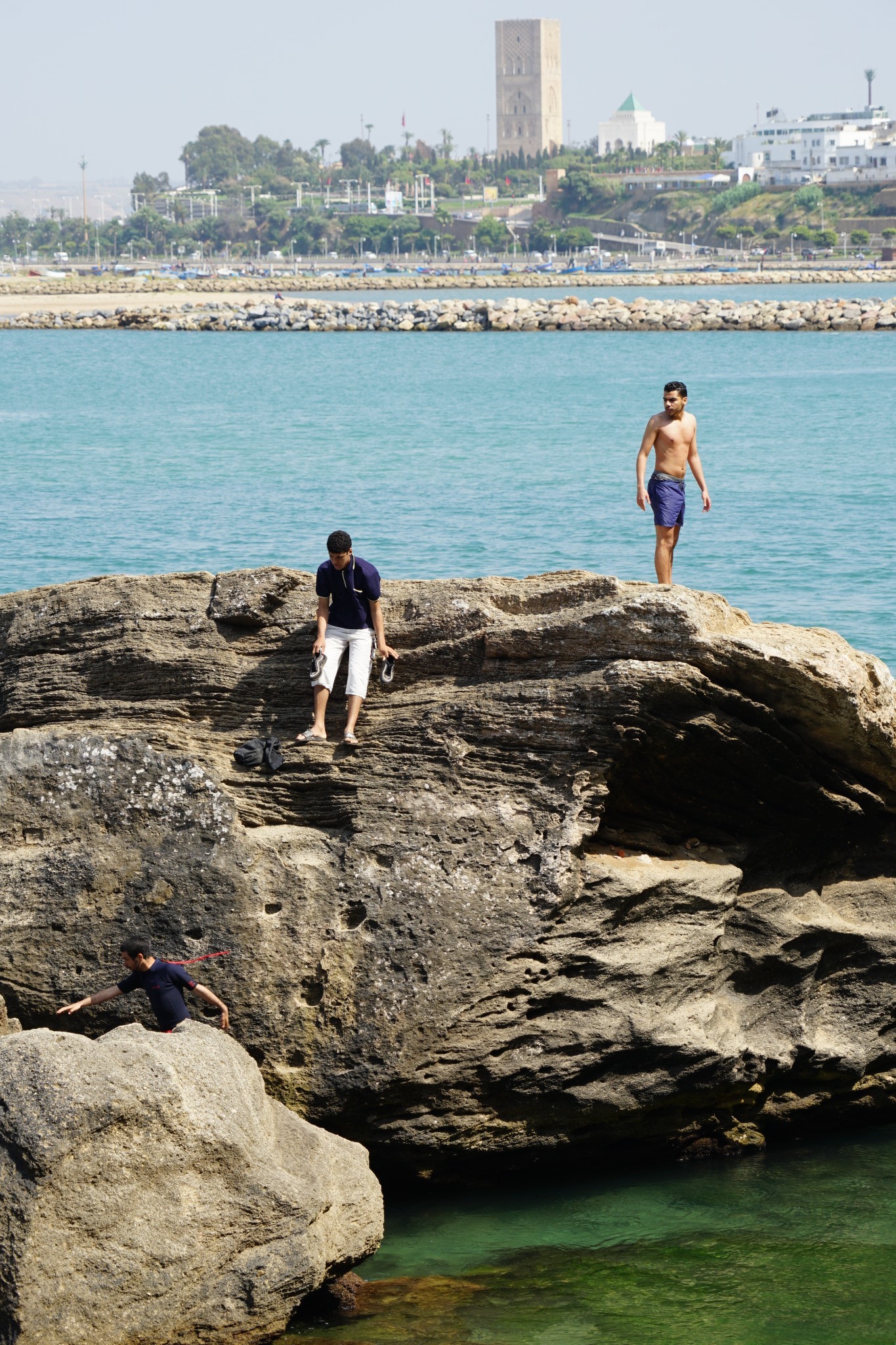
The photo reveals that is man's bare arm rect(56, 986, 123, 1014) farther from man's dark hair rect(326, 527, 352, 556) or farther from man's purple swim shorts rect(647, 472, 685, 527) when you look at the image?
man's purple swim shorts rect(647, 472, 685, 527)

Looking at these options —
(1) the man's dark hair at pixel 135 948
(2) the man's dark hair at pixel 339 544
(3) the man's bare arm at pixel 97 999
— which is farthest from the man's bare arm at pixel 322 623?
(3) the man's bare arm at pixel 97 999

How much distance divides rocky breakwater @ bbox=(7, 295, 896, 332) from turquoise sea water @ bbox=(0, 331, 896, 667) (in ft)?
34.3

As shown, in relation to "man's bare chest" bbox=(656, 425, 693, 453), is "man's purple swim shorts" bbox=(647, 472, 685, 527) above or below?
below

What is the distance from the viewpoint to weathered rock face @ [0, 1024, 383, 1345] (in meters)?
8.08

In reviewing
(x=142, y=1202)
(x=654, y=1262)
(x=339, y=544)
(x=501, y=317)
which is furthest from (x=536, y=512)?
(x=501, y=317)

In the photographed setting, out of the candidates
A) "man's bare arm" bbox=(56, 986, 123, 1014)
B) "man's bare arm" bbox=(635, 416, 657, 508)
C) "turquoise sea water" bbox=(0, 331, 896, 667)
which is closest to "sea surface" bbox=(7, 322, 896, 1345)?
"turquoise sea water" bbox=(0, 331, 896, 667)

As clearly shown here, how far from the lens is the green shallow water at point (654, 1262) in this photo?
354 inches

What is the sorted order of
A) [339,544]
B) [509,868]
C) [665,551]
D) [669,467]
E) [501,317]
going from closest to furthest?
1. [509,868]
2. [339,544]
3. [665,551]
4. [669,467]
5. [501,317]

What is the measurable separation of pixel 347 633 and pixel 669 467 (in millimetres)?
4050

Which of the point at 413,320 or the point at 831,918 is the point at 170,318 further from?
Answer: the point at 831,918

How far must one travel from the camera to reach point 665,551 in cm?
1339

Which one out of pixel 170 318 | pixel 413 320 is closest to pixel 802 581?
pixel 413 320

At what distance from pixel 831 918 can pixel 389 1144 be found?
3617mm

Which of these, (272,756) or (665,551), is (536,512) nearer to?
(665,551)
